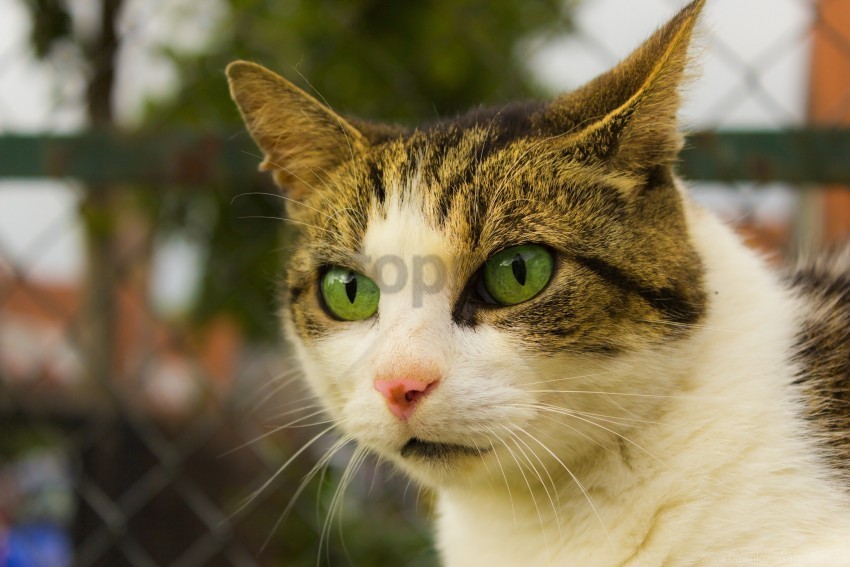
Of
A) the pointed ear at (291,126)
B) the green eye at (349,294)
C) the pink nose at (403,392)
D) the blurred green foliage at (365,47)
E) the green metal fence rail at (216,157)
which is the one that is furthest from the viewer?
the blurred green foliage at (365,47)

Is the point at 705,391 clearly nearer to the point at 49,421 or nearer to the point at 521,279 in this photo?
the point at 521,279

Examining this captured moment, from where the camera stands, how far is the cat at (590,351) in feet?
4.00

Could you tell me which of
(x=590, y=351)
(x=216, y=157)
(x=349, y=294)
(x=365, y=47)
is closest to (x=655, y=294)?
(x=590, y=351)

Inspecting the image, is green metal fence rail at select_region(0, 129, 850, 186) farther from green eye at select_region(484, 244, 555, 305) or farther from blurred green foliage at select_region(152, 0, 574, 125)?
green eye at select_region(484, 244, 555, 305)

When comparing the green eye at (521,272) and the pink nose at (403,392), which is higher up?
the green eye at (521,272)

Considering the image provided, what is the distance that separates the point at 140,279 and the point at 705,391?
2.62 m

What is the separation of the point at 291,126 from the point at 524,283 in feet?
2.09

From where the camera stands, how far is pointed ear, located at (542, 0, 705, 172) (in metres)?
1.22

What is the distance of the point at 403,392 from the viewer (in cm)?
118

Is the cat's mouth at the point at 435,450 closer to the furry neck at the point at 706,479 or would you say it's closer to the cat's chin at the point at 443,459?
the cat's chin at the point at 443,459

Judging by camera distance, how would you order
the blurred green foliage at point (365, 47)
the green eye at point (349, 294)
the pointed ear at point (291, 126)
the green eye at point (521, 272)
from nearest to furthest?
the green eye at point (521, 272)
the green eye at point (349, 294)
the pointed ear at point (291, 126)
the blurred green foliage at point (365, 47)

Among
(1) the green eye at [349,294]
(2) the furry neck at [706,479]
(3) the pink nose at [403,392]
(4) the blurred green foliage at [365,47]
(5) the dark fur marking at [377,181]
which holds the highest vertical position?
(4) the blurred green foliage at [365,47]

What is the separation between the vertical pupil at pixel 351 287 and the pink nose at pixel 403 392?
0.29 meters

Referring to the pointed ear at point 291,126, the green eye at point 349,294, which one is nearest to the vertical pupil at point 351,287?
the green eye at point 349,294
